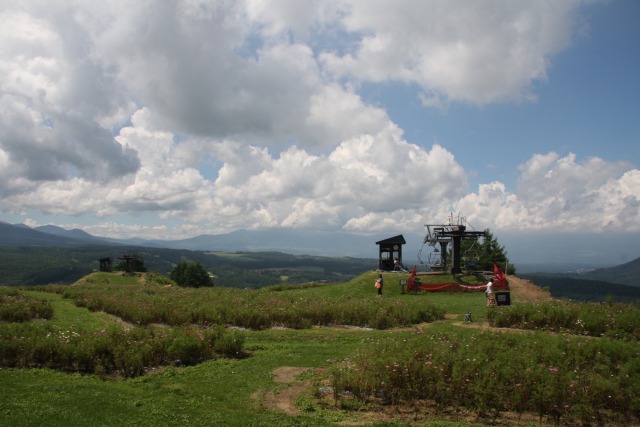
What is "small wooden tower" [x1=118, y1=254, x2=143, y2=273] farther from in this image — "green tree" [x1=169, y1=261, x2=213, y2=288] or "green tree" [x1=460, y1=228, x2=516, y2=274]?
"green tree" [x1=460, y1=228, x2=516, y2=274]

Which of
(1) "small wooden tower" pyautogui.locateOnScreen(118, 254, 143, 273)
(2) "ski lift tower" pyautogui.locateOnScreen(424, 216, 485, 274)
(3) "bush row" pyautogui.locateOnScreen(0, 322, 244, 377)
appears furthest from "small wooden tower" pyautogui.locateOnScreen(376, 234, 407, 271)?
(1) "small wooden tower" pyautogui.locateOnScreen(118, 254, 143, 273)

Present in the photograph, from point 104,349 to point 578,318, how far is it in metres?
19.1

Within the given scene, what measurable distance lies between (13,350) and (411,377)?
12134 millimetres

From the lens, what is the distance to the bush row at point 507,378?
9289mm

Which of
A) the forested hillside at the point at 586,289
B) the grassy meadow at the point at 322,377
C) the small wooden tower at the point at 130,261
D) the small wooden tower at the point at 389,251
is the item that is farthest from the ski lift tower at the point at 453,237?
the forested hillside at the point at 586,289

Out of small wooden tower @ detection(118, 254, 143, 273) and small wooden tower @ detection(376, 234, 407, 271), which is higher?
small wooden tower @ detection(376, 234, 407, 271)

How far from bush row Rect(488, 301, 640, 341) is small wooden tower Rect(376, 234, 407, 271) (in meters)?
24.6

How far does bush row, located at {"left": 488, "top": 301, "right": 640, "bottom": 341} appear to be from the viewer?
1648 centimetres

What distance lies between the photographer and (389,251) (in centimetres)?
4631

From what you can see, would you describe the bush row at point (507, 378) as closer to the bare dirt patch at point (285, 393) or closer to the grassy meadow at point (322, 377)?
the grassy meadow at point (322, 377)

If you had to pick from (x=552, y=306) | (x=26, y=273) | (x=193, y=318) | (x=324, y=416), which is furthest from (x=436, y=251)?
(x=26, y=273)

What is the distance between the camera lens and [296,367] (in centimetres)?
1366

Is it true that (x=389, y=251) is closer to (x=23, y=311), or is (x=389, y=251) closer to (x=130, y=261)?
(x=23, y=311)

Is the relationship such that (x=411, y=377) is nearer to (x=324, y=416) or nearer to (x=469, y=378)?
(x=469, y=378)
